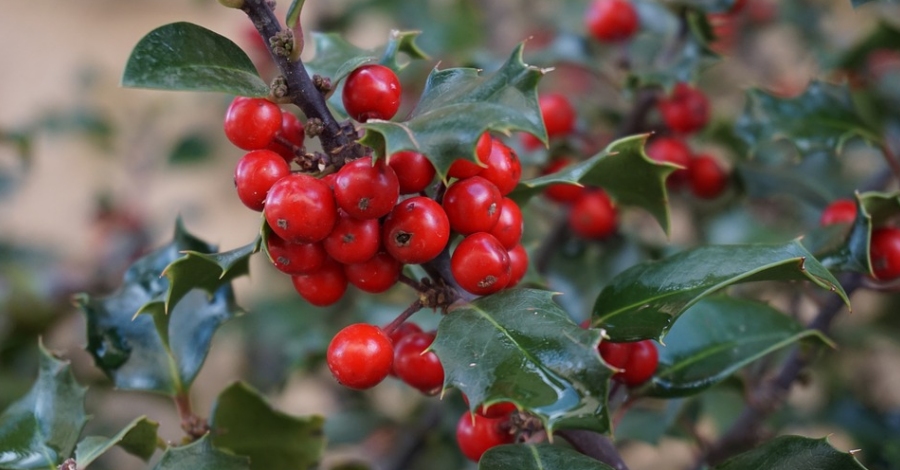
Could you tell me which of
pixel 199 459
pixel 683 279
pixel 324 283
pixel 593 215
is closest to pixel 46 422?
pixel 199 459

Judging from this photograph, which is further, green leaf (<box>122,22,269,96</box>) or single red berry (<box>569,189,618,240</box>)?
single red berry (<box>569,189,618,240</box>)

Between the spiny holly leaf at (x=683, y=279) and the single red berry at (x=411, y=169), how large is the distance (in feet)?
0.76

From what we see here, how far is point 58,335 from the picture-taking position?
6.56 feet

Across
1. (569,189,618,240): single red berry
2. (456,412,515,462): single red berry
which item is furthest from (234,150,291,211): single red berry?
(569,189,618,240): single red berry

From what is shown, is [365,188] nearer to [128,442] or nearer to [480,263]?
[480,263]

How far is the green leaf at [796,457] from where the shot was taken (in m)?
0.71

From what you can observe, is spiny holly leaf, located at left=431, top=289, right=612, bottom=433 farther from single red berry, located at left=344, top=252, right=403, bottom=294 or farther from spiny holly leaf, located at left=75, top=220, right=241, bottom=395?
spiny holly leaf, located at left=75, top=220, right=241, bottom=395

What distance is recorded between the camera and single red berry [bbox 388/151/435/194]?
680mm

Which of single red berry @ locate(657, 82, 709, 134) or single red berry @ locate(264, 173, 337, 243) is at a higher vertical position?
single red berry @ locate(264, 173, 337, 243)

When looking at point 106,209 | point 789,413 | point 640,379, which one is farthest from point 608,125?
point 106,209

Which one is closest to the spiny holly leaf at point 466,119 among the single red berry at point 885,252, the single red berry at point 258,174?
the single red berry at point 258,174

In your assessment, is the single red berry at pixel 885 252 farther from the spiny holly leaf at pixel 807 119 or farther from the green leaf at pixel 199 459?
the green leaf at pixel 199 459

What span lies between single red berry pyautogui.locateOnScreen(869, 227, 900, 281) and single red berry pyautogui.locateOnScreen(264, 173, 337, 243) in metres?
0.64

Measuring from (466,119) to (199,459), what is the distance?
0.46 meters
